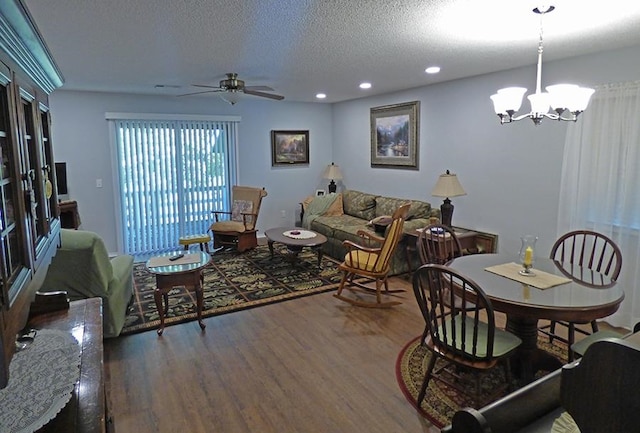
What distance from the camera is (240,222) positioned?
21.4 ft

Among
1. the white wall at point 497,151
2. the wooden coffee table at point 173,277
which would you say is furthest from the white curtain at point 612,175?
the wooden coffee table at point 173,277

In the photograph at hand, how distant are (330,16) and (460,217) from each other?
3454 millimetres

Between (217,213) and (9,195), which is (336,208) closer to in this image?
(217,213)

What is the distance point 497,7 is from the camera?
95.7 inches

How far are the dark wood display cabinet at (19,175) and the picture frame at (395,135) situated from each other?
4.88 metres

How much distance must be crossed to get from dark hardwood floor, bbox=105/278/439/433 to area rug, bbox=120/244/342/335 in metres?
0.25

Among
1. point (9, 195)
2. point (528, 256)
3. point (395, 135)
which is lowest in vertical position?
point (528, 256)

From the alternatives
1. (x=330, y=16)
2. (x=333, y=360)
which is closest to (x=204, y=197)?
(x=333, y=360)

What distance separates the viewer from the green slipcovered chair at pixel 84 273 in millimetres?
3211

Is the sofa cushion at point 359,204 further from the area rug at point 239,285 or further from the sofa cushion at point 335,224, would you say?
the area rug at point 239,285

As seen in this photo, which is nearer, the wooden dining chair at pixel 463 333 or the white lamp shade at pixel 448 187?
the wooden dining chair at pixel 463 333

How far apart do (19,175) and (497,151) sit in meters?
4.56

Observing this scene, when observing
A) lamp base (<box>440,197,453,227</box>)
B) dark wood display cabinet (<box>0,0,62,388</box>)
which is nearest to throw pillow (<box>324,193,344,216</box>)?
lamp base (<box>440,197,453,227</box>)

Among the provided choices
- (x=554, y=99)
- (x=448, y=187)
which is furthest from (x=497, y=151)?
(x=554, y=99)
